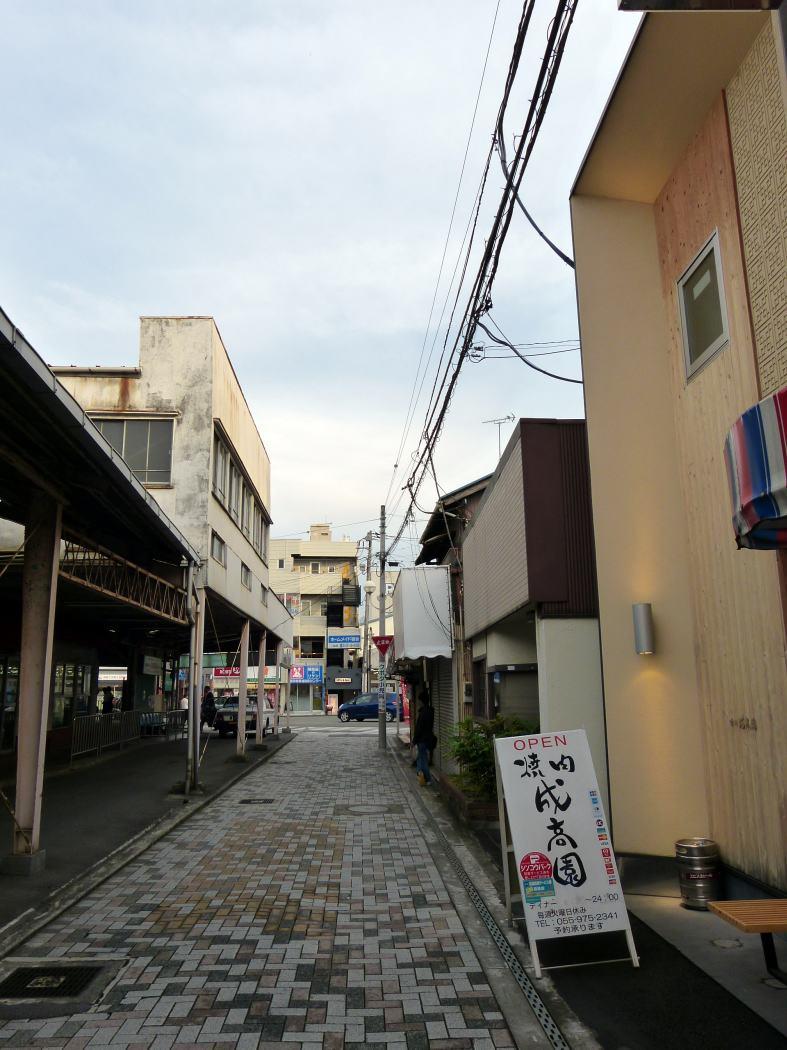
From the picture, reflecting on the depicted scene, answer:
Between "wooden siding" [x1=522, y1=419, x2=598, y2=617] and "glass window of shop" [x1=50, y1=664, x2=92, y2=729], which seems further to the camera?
"glass window of shop" [x1=50, y1=664, x2=92, y2=729]

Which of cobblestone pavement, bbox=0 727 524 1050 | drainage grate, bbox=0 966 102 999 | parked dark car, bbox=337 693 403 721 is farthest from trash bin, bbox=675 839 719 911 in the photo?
parked dark car, bbox=337 693 403 721

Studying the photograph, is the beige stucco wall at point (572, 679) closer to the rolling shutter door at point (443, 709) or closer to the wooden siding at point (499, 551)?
the wooden siding at point (499, 551)

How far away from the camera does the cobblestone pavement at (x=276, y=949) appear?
439 cm

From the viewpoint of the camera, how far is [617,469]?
789 cm

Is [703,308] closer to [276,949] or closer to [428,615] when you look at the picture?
[276,949]

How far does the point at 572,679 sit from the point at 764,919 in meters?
3.51

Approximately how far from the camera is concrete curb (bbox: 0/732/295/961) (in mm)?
6098

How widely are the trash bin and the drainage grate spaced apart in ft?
15.6

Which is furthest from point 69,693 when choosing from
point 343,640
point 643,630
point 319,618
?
point 319,618

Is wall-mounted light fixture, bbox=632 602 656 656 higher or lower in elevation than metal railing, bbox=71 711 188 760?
higher

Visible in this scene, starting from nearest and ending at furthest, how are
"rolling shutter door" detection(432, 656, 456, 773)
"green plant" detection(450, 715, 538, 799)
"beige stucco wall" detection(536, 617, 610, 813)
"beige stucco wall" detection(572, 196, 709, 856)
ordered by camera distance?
1. "beige stucco wall" detection(572, 196, 709, 856)
2. "beige stucco wall" detection(536, 617, 610, 813)
3. "green plant" detection(450, 715, 538, 799)
4. "rolling shutter door" detection(432, 656, 456, 773)

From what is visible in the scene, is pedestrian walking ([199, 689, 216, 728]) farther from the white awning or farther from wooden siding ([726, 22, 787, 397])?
wooden siding ([726, 22, 787, 397])

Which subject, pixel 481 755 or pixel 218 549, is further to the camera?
pixel 218 549

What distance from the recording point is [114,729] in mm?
20844
